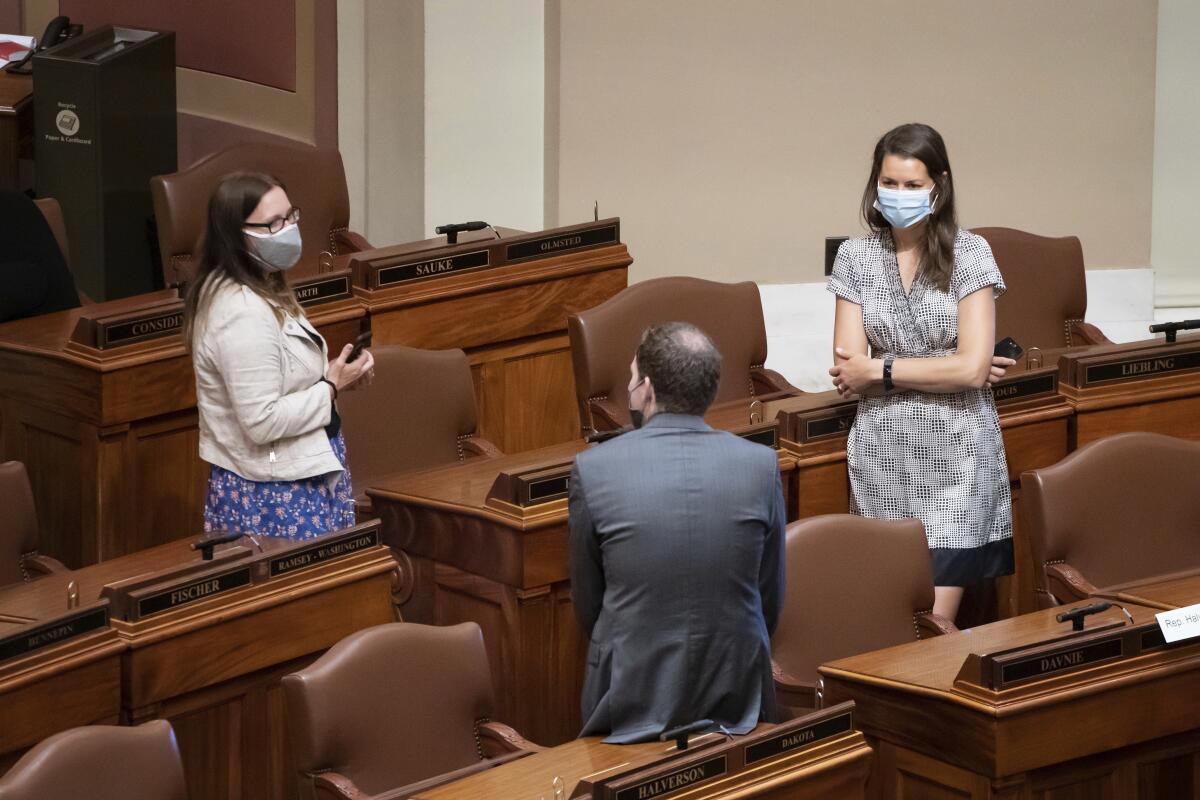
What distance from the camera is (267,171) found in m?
4.41

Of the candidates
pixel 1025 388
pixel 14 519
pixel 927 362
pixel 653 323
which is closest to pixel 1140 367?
pixel 1025 388

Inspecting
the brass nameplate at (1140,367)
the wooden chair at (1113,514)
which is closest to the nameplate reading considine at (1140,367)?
the brass nameplate at (1140,367)

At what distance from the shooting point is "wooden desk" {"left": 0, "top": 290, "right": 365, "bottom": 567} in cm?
348

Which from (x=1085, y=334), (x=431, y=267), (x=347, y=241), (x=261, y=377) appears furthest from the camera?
(x=347, y=241)

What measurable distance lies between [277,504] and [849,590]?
0.95m

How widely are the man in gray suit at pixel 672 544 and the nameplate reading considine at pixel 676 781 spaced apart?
82 mm

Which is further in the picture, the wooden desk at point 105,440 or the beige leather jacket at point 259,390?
the wooden desk at point 105,440

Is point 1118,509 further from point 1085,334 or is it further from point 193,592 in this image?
point 193,592

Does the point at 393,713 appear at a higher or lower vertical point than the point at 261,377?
lower

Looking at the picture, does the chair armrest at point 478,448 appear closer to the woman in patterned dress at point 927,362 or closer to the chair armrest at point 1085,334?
the woman in patterned dress at point 927,362

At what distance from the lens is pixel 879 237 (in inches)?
122

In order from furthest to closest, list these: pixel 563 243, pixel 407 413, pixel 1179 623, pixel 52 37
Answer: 1. pixel 52 37
2. pixel 563 243
3. pixel 407 413
4. pixel 1179 623

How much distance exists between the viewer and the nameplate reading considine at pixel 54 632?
2.54 metres

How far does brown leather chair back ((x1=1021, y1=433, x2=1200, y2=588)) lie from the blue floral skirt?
3.95 feet
